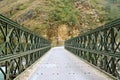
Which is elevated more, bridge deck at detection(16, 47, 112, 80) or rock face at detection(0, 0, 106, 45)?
rock face at detection(0, 0, 106, 45)

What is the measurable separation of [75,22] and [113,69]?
206 feet

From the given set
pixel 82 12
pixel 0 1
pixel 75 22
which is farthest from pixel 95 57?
pixel 0 1

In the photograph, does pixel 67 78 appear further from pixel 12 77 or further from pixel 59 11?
pixel 59 11

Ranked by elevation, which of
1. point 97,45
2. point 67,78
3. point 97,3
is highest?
point 97,3

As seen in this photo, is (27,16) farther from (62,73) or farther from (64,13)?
(62,73)

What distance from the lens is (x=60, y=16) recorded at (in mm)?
73688

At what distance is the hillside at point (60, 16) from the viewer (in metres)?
68.2

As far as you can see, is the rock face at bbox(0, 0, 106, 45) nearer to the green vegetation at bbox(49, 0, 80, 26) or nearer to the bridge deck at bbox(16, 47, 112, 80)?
the green vegetation at bbox(49, 0, 80, 26)

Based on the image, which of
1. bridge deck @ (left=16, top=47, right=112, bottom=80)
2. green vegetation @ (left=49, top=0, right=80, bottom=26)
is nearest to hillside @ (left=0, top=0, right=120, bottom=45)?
green vegetation @ (left=49, top=0, right=80, bottom=26)

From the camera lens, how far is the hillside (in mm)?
68250

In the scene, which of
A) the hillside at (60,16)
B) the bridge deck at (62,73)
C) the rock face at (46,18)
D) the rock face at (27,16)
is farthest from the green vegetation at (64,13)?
the bridge deck at (62,73)

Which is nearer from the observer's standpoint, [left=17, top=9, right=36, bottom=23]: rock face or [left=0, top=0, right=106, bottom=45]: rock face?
[left=0, top=0, right=106, bottom=45]: rock face

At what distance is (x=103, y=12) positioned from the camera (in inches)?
3211

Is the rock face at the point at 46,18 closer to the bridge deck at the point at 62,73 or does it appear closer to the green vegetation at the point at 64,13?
the green vegetation at the point at 64,13
